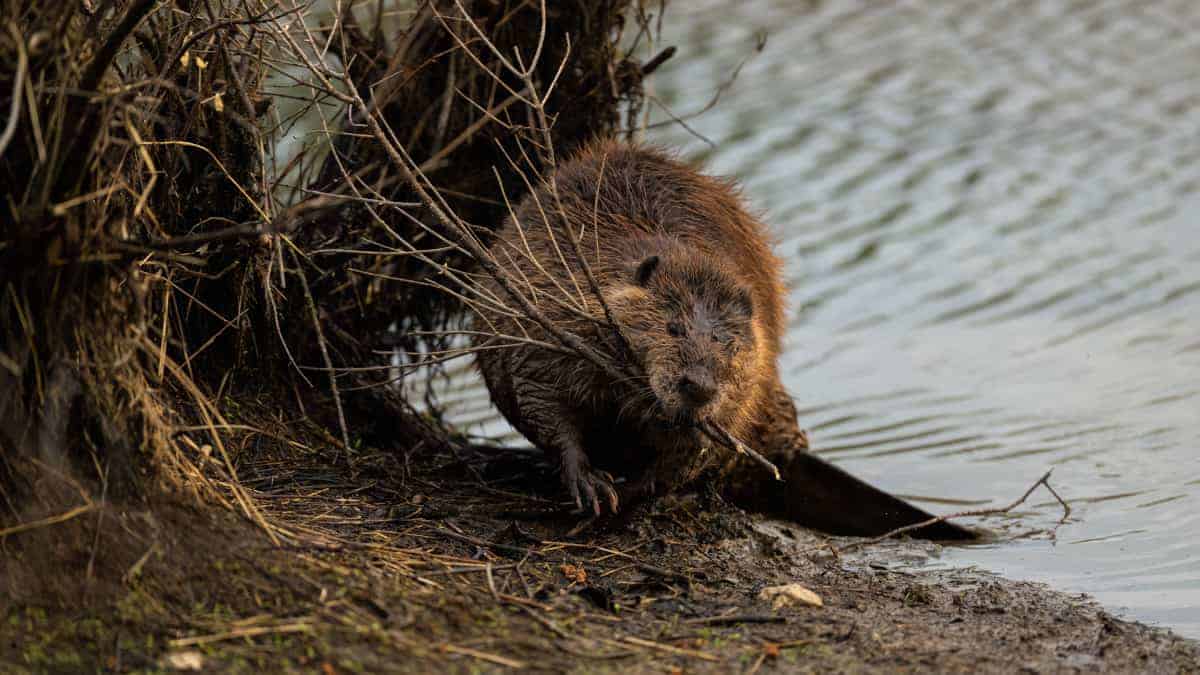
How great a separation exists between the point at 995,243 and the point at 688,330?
4.21 metres

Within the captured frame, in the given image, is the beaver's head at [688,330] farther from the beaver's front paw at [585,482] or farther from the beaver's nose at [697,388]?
the beaver's front paw at [585,482]

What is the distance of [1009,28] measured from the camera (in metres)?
11.1

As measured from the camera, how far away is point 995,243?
7.73 m

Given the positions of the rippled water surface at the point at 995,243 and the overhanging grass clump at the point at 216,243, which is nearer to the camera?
the overhanging grass clump at the point at 216,243

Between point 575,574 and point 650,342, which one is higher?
point 650,342

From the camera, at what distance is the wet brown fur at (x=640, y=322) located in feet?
12.9

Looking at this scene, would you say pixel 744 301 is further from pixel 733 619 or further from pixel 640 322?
pixel 733 619

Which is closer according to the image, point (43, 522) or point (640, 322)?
point (43, 522)

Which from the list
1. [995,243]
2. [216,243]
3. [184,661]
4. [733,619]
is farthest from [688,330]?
[995,243]

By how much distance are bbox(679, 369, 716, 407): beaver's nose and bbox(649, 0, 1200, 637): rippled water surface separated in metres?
1.25

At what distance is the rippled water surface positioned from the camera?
17.2 ft

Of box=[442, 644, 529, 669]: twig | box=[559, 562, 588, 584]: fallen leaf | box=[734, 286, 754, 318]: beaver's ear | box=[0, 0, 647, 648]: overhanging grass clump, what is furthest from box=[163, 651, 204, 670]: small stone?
box=[734, 286, 754, 318]: beaver's ear

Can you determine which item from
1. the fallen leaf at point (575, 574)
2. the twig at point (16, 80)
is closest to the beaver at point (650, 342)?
the fallen leaf at point (575, 574)

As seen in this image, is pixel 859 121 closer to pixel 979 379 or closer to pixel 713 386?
pixel 979 379
